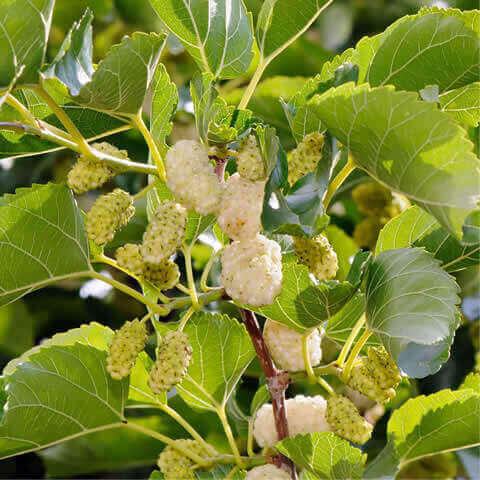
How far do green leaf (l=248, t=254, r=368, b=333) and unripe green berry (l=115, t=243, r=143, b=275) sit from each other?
12 centimetres

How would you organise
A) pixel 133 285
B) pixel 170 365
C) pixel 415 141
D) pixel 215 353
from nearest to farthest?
pixel 415 141 < pixel 170 365 < pixel 215 353 < pixel 133 285

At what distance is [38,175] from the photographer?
1508 mm

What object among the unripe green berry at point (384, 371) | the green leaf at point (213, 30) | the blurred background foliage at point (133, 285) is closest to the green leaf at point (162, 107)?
the green leaf at point (213, 30)

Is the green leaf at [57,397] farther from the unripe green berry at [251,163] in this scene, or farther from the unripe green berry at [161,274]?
the unripe green berry at [251,163]

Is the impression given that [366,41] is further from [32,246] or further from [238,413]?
[238,413]

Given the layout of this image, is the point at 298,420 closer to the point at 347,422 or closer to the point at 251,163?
the point at 347,422

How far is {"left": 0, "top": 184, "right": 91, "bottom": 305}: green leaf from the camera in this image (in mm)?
603

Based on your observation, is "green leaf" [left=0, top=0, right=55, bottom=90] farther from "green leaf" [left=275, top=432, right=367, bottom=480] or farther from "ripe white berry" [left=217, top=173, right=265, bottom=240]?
"green leaf" [left=275, top=432, right=367, bottom=480]

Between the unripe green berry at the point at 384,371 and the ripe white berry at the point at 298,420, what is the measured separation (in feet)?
0.28

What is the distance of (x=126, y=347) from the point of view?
0.61 m

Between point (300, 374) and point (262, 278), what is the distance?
131mm

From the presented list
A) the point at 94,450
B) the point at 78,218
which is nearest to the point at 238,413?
the point at 78,218

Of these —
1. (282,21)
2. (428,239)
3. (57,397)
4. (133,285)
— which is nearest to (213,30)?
(282,21)

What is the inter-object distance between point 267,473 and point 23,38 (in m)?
0.40
